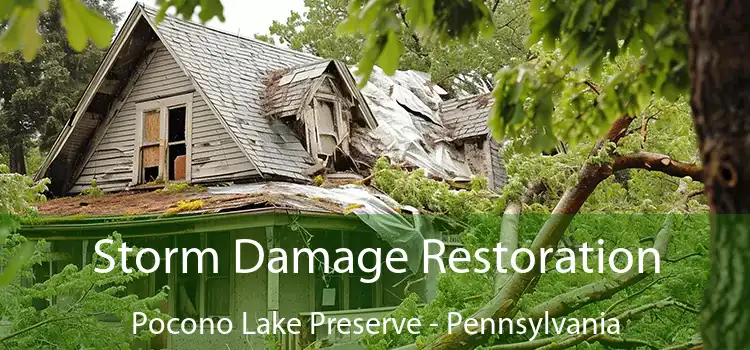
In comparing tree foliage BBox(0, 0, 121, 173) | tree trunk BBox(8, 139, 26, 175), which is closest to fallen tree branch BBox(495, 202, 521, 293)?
tree foliage BBox(0, 0, 121, 173)

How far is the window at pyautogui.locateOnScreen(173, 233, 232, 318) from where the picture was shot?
13.9 metres

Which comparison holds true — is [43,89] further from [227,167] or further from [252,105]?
[227,167]

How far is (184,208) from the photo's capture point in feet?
41.9

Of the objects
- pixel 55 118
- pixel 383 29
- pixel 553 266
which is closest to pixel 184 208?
pixel 553 266

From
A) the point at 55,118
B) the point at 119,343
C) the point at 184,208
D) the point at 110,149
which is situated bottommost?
the point at 119,343

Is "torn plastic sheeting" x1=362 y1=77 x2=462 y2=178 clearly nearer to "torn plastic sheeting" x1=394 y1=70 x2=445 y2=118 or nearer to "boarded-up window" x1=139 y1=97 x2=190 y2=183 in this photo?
"torn plastic sheeting" x1=394 y1=70 x2=445 y2=118

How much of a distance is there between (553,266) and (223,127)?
24.6ft

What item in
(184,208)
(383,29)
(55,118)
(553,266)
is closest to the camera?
(383,29)

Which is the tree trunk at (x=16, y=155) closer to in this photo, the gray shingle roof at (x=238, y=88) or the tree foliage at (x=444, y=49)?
the tree foliage at (x=444, y=49)

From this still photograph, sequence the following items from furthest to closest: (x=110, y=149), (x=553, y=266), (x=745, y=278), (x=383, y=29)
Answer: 1. (x=110, y=149)
2. (x=553, y=266)
3. (x=383, y=29)
4. (x=745, y=278)

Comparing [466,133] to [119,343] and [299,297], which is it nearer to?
[299,297]

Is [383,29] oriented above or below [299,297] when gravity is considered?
above

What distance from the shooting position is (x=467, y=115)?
19.7 meters

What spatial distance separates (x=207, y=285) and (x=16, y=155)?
745 inches
